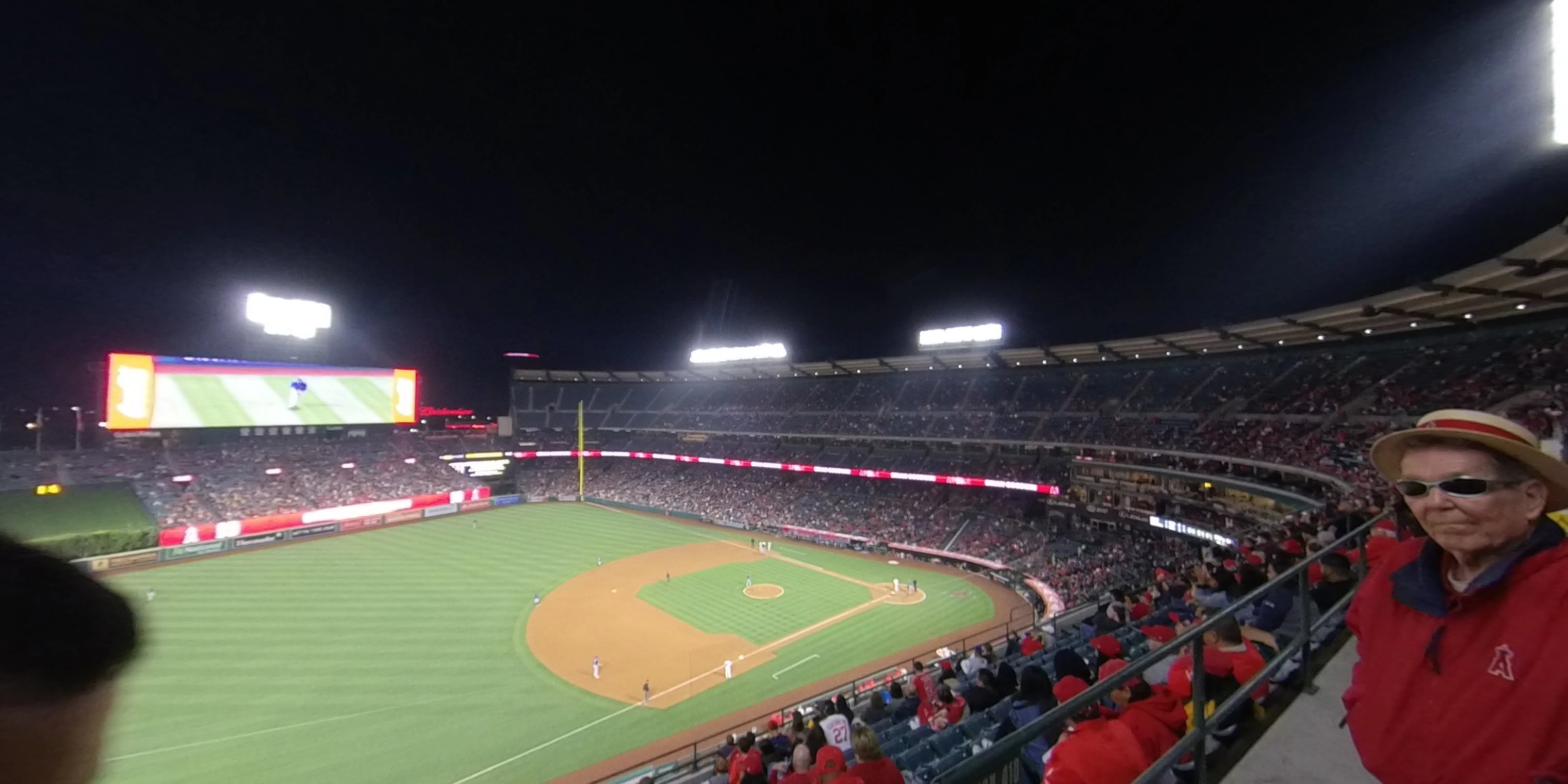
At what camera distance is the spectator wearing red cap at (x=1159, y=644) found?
541cm

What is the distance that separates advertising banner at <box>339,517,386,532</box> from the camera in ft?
139

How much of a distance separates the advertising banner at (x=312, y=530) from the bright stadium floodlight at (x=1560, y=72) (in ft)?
181

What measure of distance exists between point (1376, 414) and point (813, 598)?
77.2 feet

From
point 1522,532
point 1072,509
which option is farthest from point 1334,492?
point 1522,532

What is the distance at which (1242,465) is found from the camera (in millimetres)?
25344

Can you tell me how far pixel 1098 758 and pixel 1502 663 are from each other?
5.08 ft

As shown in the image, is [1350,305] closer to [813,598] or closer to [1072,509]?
[1072,509]

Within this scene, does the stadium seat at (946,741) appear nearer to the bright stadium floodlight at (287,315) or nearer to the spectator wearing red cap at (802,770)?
the spectator wearing red cap at (802,770)

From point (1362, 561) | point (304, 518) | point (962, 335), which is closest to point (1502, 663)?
point (1362, 561)

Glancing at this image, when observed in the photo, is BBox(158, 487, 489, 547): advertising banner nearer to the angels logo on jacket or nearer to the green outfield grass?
the green outfield grass

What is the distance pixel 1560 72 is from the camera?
391 inches

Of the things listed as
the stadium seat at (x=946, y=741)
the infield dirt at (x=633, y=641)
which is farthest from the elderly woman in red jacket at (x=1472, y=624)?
the infield dirt at (x=633, y=641)

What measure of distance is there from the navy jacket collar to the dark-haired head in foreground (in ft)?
13.1

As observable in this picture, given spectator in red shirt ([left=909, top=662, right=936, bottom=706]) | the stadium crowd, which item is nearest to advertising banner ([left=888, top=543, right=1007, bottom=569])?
the stadium crowd
